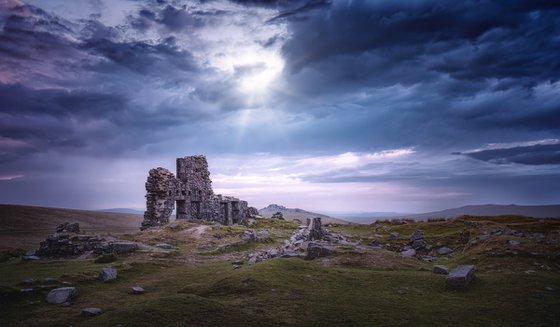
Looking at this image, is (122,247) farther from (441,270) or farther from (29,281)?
(441,270)

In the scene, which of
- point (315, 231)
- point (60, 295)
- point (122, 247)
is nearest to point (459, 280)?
point (60, 295)

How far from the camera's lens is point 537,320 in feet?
33.0

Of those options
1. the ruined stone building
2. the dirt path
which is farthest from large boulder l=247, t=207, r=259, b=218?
the dirt path

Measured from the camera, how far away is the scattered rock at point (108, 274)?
15180 mm

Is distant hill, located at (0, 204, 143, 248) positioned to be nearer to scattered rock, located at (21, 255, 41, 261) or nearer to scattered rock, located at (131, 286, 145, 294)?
scattered rock, located at (21, 255, 41, 261)

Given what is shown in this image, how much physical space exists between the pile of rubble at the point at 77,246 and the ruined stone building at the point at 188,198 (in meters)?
14.0

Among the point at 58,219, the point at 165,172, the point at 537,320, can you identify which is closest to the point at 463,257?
the point at 537,320

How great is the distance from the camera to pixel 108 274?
608 inches

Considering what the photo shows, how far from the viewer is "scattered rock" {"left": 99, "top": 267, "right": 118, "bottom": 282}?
49.8 feet

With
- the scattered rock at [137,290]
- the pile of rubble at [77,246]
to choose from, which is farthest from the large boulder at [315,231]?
the scattered rock at [137,290]

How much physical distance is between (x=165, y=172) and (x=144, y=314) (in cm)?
3115

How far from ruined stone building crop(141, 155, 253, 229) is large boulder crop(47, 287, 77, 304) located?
83.9 feet

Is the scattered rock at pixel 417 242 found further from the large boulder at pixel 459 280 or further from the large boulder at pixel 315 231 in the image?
the large boulder at pixel 459 280

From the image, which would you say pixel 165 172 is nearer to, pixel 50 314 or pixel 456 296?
pixel 50 314
